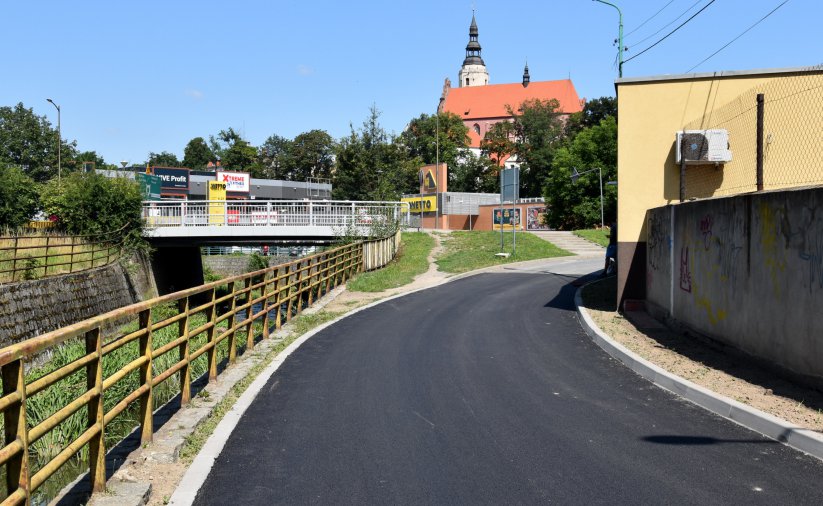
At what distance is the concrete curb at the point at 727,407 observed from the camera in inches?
232

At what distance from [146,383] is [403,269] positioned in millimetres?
20635

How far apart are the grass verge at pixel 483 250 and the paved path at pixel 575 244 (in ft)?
2.87

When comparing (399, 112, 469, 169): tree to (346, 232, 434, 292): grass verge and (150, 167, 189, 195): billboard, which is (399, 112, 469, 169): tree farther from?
(346, 232, 434, 292): grass verge

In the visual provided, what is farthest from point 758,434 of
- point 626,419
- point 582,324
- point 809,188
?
point 582,324

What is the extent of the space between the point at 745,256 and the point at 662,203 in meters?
5.74

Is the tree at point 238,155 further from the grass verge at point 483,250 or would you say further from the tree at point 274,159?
the grass verge at point 483,250

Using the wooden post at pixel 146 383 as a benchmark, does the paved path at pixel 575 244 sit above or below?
above

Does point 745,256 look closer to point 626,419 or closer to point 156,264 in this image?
point 626,419

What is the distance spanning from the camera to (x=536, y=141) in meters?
103

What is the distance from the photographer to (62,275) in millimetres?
22422

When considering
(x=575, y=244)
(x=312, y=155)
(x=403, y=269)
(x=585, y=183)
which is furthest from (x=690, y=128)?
(x=312, y=155)

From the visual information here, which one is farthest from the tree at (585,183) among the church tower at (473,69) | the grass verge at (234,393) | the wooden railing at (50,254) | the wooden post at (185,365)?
the church tower at (473,69)

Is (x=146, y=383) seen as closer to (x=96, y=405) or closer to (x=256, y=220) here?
(x=96, y=405)

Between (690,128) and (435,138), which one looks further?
(435,138)
